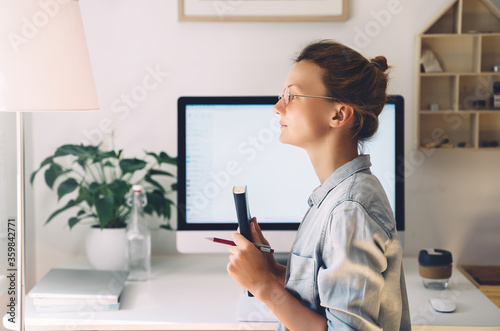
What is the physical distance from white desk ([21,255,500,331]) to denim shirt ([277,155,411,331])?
A: 0.28 metres

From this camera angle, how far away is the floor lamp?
3.28 ft

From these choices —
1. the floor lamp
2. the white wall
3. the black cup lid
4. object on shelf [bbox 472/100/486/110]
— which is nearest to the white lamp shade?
the floor lamp

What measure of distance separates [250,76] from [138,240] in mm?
640

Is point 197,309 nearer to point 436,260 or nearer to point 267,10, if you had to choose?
point 436,260

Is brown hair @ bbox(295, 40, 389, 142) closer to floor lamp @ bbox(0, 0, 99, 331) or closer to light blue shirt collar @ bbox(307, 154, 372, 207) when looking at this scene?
light blue shirt collar @ bbox(307, 154, 372, 207)

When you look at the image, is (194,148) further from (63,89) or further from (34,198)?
(34,198)

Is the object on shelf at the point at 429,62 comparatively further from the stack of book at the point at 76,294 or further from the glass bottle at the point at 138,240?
the stack of book at the point at 76,294

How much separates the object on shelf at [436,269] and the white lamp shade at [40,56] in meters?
0.95

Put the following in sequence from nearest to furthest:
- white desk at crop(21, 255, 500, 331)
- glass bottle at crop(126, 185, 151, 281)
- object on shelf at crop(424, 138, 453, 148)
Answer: white desk at crop(21, 255, 500, 331) < glass bottle at crop(126, 185, 151, 281) < object on shelf at crop(424, 138, 453, 148)

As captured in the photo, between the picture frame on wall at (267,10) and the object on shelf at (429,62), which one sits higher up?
the picture frame on wall at (267,10)

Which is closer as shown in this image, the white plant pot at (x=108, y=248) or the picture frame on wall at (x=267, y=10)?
the white plant pot at (x=108, y=248)

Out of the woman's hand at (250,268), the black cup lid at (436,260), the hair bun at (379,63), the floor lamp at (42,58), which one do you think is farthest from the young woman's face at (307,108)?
the black cup lid at (436,260)

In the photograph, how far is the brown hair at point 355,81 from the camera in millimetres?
961

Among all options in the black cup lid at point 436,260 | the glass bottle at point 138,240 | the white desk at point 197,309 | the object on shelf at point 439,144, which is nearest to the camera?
the white desk at point 197,309
